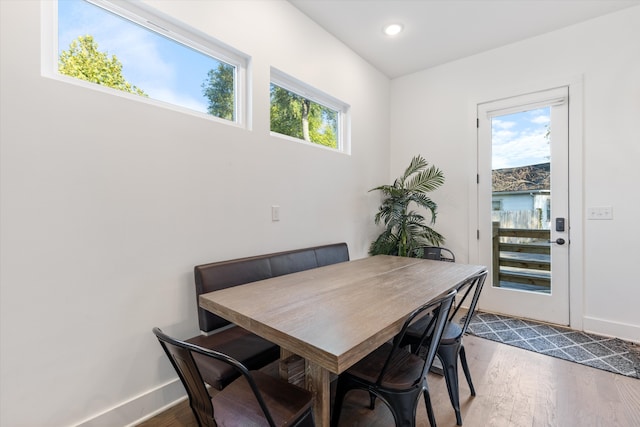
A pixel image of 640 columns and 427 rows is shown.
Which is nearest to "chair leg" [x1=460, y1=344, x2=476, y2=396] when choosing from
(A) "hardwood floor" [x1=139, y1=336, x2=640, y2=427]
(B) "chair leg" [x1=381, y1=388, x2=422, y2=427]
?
(A) "hardwood floor" [x1=139, y1=336, x2=640, y2=427]

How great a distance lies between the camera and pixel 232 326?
1.92 m

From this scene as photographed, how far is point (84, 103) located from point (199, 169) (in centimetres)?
66

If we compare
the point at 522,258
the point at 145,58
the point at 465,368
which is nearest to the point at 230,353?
the point at 465,368

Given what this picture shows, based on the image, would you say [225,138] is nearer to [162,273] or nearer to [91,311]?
[162,273]

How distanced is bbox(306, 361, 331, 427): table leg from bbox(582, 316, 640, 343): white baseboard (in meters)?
3.09

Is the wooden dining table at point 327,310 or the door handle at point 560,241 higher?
the door handle at point 560,241

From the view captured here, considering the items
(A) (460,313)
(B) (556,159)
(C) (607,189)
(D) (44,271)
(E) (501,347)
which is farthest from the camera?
(A) (460,313)

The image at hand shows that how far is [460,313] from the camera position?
333 centimetres

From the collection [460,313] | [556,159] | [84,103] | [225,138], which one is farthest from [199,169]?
[556,159]

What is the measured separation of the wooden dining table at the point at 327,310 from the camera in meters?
0.97

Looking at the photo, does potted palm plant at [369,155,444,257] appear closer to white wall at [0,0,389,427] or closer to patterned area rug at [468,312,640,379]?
patterned area rug at [468,312,640,379]

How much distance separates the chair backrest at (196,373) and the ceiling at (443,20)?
9.36 feet

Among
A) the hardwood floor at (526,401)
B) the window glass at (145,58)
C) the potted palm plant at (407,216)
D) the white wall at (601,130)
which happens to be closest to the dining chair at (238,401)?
the hardwood floor at (526,401)

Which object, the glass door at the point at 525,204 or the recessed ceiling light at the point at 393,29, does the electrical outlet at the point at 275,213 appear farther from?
the glass door at the point at 525,204
